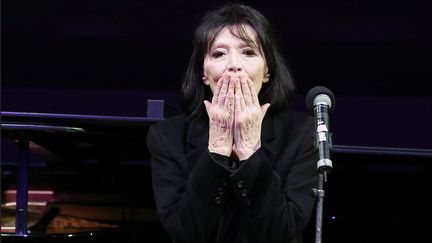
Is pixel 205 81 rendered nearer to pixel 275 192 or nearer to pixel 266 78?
pixel 266 78

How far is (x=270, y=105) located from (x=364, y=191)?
4.37 ft

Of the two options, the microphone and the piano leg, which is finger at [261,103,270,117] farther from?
the piano leg

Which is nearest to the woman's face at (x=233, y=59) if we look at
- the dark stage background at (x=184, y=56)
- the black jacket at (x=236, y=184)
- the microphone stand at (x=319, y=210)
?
the black jacket at (x=236, y=184)

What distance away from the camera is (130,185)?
10.4 feet

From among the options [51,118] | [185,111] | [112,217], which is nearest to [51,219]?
[112,217]

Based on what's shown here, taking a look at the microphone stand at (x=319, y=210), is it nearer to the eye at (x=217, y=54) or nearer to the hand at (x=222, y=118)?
the hand at (x=222, y=118)

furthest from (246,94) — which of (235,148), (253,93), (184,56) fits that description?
(184,56)

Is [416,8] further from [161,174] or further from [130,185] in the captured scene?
[161,174]

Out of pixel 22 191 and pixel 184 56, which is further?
pixel 184 56

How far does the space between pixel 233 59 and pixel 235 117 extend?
0.50 ft

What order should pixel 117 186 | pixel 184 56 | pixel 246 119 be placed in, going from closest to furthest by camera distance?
pixel 246 119 < pixel 117 186 < pixel 184 56

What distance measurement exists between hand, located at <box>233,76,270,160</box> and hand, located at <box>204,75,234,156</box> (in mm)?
13

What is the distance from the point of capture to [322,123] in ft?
5.06

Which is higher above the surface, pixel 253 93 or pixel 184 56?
pixel 184 56
